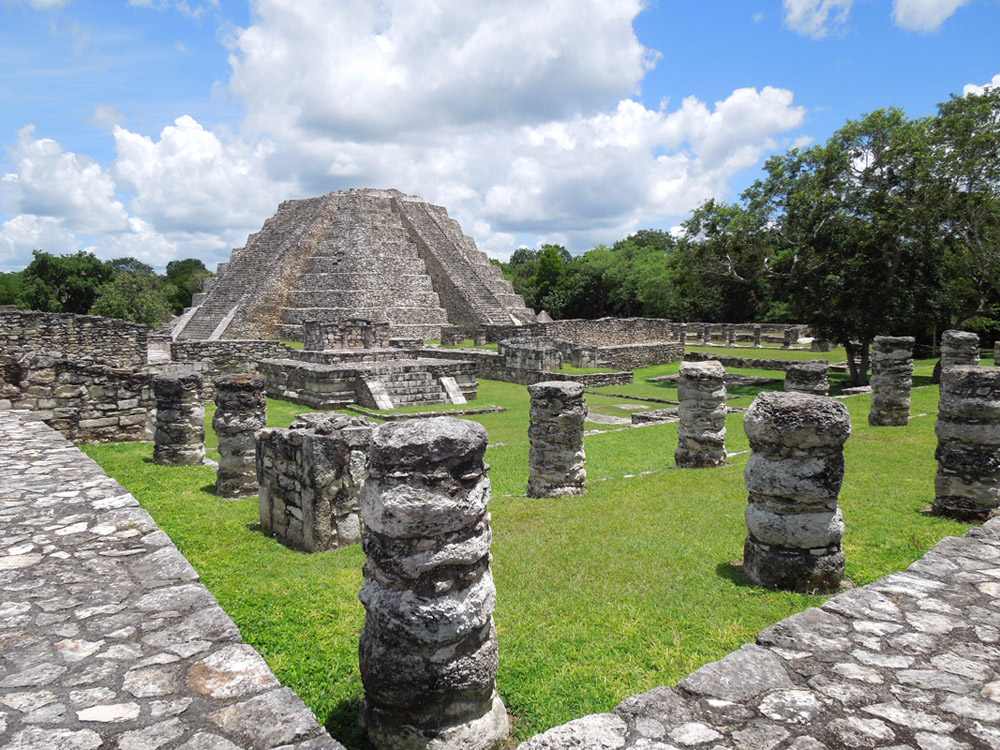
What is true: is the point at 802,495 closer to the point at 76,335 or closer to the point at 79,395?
the point at 79,395

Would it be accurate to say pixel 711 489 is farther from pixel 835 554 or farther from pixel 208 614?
pixel 208 614

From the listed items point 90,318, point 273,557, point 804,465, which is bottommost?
point 273,557

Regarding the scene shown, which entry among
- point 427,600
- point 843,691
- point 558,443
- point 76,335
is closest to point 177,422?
point 558,443

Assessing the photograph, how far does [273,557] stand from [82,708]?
111 inches

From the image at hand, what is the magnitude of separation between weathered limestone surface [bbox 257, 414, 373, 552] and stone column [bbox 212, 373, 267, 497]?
1.73 m

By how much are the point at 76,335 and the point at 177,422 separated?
12878 millimetres

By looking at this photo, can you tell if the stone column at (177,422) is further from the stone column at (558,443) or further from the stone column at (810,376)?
the stone column at (810,376)

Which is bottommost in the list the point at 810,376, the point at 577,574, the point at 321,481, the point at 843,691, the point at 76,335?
the point at 577,574

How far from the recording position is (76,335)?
18.3 meters

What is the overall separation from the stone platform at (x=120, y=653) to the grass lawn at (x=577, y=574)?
611mm

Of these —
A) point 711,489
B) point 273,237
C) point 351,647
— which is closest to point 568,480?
point 711,489

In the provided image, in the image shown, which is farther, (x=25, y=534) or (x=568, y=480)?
(x=568, y=480)

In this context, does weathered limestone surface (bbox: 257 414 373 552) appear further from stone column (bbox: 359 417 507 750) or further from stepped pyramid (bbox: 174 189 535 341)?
stepped pyramid (bbox: 174 189 535 341)

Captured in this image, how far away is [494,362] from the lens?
22031mm
